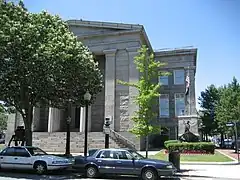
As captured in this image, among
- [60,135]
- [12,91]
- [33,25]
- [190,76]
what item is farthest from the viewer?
[190,76]

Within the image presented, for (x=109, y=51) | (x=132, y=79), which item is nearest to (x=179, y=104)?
(x=132, y=79)

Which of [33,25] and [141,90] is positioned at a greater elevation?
[33,25]

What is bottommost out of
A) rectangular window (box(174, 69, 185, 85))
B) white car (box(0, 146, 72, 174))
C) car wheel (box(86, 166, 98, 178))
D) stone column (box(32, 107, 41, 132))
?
car wheel (box(86, 166, 98, 178))

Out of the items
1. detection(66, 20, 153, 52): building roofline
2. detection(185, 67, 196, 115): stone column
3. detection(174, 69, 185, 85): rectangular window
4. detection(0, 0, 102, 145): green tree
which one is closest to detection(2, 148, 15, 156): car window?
detection(0, 0, 102, 145): green tree

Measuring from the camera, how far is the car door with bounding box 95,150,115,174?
13627mm

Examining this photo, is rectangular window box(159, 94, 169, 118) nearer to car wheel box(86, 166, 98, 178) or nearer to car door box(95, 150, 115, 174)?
car door box(95, 150, 115, 174)

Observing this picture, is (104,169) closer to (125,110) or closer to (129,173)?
(129,173)

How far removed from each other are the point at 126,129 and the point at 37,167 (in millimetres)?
20157

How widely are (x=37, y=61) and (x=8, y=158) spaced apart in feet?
17.6

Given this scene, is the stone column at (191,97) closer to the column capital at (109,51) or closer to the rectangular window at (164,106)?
the rectangular window at (164,106)

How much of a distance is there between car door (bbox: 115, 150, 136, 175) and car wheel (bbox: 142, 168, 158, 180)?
1.59 ft

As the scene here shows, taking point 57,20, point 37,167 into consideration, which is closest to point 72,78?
point 57,20

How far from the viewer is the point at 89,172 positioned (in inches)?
550

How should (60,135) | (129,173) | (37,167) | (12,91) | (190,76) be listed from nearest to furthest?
(129,173) < (37,167) < (12,91) < (60,135) < (190,76)
